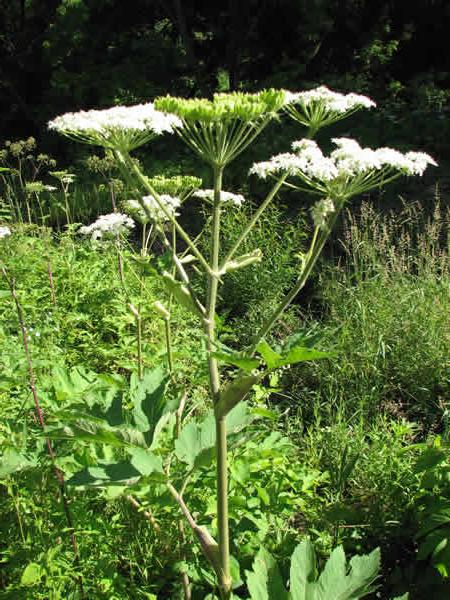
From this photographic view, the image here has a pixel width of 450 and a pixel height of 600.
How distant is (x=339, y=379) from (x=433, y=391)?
59cm

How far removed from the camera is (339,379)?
3.98m

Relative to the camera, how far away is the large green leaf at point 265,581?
63.7 inches

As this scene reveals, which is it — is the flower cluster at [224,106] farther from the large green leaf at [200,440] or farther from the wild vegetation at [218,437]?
the large green leaf at [200,440]

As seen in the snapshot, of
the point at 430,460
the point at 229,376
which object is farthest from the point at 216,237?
the point at 229,376

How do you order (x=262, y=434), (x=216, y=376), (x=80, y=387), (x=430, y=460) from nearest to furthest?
(x=216, y=376) → (x=430, y=460) → (x=80, y=387) → (x=262, y=434)

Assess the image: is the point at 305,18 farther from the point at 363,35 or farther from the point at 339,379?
the point at 339,379

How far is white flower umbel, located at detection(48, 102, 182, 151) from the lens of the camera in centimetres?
166

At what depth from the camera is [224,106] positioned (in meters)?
1.51

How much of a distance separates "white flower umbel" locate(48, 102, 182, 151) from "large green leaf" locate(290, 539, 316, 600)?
4.04 feet

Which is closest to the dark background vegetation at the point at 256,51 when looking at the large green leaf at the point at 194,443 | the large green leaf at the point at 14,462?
the large green leaf at the point at 194,443

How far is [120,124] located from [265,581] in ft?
Answer: 4.36

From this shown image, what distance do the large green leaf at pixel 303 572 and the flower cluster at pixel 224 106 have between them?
119 cm

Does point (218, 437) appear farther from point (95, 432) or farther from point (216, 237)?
point (216, 237)

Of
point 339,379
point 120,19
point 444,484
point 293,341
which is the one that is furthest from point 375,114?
point 293,341
